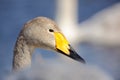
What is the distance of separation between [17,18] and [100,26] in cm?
297

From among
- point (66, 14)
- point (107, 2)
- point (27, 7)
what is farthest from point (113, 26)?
point (27, 7)

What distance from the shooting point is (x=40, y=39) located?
306cm

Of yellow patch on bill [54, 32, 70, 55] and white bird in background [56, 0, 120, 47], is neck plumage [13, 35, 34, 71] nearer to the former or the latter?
yellow patch on bill [54, 32, 70, 55]

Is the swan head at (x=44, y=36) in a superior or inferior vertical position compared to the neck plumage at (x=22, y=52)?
superior

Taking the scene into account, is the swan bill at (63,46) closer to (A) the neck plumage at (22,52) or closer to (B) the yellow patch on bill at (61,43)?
(B) the yellow patch on bill at (61,43)

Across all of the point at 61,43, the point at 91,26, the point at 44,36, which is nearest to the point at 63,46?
the point at 61,43

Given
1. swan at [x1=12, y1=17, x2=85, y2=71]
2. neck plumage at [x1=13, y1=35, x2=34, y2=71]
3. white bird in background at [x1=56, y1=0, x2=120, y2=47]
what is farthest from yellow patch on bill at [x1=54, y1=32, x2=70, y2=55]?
white bird in background at [x1=56, y1=0, x2=120, y2=47]

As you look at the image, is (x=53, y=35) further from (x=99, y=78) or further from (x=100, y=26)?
(x=100, y=26)

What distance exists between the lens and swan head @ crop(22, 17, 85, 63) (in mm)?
3027

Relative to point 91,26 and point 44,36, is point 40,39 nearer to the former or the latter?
point 44,36

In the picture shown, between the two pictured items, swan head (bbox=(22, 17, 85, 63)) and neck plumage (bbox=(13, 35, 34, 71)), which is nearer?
neck plumage (bbox=(13, 35, 34, 71))

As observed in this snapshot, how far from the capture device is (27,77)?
1204 millimetres

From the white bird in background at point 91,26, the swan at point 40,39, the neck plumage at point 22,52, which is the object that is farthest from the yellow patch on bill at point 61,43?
the white bird in background at point 91,26

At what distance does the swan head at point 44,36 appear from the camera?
3027 mm
